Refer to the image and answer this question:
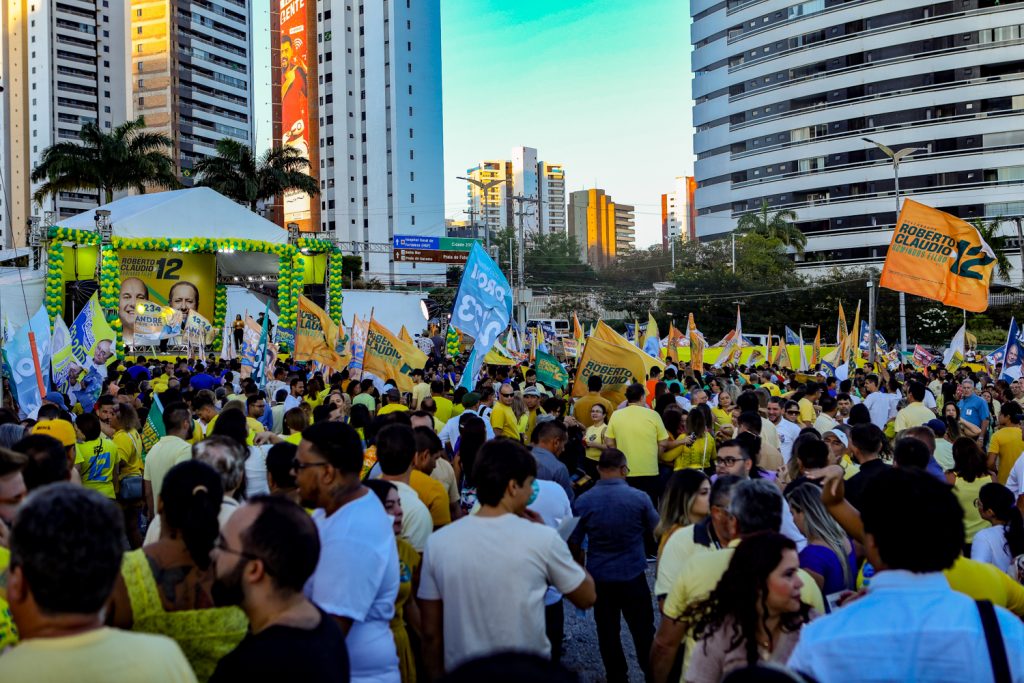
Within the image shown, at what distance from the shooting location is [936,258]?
15453 mm

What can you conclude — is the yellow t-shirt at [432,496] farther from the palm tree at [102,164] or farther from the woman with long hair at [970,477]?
the palm tree at [102,164]

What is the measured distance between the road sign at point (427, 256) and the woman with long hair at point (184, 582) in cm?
5174

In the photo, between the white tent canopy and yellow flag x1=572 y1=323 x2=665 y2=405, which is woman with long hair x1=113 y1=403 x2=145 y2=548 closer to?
yellow flag x1=572 y1=323 x2=665 y2=405

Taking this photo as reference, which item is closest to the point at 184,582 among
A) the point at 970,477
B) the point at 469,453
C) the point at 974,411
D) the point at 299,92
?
the point at 469,453

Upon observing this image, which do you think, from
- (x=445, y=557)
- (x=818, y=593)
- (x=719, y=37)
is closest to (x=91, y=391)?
(x=445, y=557)

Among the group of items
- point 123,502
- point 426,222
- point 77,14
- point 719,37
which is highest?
point 77,14

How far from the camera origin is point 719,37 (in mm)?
81250

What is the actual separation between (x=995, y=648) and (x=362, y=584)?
209 cm

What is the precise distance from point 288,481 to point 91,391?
10.0 meters

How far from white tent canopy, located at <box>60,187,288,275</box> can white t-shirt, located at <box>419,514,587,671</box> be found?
3155 centimetres

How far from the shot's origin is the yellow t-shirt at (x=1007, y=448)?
27.1 ft

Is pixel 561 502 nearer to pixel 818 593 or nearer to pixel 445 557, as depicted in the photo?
pixel 445 557

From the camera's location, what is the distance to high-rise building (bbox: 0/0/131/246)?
332ft

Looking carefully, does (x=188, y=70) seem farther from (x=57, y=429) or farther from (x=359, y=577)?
(x=359, y=577)
